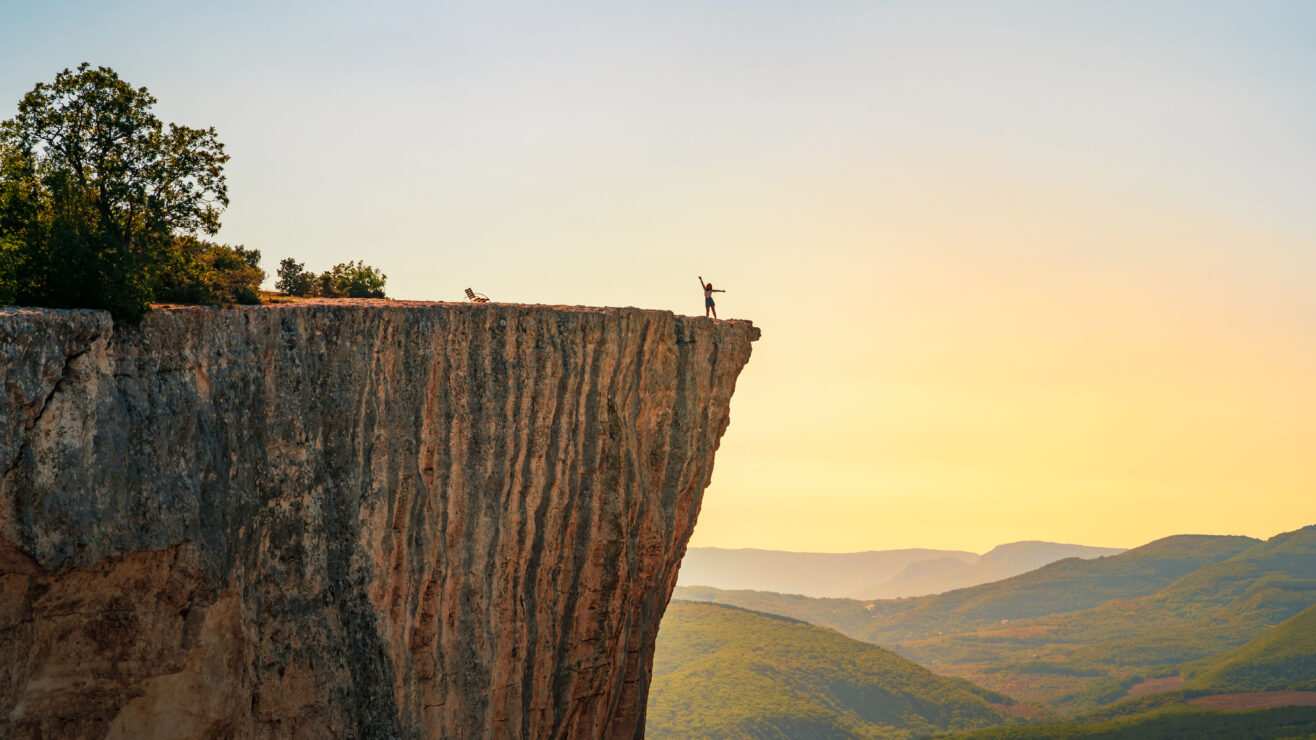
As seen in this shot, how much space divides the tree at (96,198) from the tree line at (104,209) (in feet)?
0.10

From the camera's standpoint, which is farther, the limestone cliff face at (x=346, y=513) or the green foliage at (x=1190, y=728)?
the green foliage at (x=1190, y=728)

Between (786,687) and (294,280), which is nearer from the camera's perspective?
(294,280)

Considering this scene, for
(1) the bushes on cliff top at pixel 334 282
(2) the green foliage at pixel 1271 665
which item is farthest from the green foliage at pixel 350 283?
(2) the green foliage at pixel 1271 665

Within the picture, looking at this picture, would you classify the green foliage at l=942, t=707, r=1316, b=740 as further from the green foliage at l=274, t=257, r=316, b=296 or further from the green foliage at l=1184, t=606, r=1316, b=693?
the green foliage at l=274, t=257, r=316, b=296

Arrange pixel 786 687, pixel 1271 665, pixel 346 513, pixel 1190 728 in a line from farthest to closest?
pixel 786 687, pixel 1271 665, pixel 1190 728, pixel 346 513

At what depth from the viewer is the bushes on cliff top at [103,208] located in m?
30.0

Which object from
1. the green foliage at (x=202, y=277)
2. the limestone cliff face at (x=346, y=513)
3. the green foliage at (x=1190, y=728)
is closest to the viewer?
the limestone cliff face at (x=346, y=513)

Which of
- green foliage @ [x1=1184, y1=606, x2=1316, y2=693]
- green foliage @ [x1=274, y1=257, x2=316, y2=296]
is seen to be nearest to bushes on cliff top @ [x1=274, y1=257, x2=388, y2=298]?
green foliage @ [x1=274, y1=257, x2=316, y2=296]

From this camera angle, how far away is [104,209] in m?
34.4

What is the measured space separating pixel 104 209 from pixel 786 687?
130013mm

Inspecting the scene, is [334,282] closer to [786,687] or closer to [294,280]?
[294,280]

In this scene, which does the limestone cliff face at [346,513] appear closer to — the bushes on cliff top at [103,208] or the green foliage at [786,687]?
the bushes on cliff top at [103,208]

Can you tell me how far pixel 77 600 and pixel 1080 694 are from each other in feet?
566

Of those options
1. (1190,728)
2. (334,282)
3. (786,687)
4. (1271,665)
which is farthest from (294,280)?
(1271,665)
